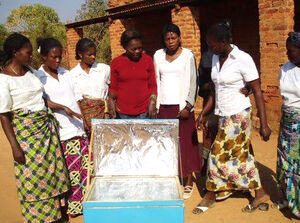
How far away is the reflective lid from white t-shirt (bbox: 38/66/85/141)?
26.3 inches

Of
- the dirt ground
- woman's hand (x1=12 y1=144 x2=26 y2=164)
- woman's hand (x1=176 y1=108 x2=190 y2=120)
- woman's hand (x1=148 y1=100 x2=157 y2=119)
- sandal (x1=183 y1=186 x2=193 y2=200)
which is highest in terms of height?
woman's hand (x1=148 y1=100 x2=157 y2=119)

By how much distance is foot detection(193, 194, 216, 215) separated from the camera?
381 centimetres

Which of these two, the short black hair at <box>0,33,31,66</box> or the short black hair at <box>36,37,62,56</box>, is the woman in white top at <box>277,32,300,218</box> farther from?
the short black hair at <box>0,33,31,66</box>

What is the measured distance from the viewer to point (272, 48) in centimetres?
588

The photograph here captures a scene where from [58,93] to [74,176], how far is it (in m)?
0.90

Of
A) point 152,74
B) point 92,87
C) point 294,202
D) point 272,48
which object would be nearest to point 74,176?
point 92,87

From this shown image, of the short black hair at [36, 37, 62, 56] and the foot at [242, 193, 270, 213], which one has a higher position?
the short black hair at [36, 37, 62, 56]

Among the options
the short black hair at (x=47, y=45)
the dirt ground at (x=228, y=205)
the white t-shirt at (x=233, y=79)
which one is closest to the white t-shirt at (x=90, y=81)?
the short black hair at (x=47, y=45)

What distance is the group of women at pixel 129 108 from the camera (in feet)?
10.4

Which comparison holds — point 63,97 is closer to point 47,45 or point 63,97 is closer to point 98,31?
point 47,45

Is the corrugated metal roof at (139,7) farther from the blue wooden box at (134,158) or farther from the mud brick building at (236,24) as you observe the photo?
the blue wooden box at (134,158)

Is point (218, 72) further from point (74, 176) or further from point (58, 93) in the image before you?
point (74, 176)

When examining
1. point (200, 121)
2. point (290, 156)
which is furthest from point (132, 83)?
point (290, 156)

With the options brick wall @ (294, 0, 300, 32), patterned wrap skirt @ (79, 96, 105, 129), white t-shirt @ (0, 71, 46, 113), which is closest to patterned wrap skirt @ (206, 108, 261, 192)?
patterned wrap skirt @ (79, 96, 105, 129)
